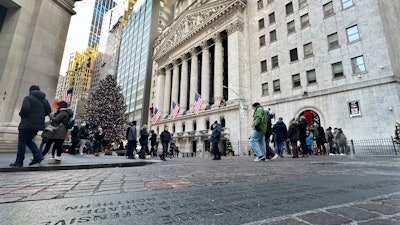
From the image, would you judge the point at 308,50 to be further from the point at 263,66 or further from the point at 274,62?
the point at 263,66

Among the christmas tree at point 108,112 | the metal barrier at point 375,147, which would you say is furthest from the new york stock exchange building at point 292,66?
the christmas tree at point 108,112

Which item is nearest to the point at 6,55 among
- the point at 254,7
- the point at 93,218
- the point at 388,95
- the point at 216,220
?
the point at 93,218

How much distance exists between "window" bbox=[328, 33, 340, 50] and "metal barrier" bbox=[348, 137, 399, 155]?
9.54 m

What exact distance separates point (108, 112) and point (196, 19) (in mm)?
23297

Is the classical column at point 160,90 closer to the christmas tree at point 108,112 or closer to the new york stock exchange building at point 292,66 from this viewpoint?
the new york stock exchange building at point 292,66

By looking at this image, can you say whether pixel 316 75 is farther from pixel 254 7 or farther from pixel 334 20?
pixel 254 7

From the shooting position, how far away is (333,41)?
20531mm

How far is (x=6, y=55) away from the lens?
945cm

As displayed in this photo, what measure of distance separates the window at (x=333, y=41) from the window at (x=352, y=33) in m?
0.97

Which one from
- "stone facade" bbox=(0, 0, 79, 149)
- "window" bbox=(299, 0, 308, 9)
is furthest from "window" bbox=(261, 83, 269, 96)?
"stone facade" bbox=(0, 0, 79, 149)

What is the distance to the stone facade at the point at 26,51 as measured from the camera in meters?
9.23

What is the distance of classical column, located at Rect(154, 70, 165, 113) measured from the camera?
43.5 meters

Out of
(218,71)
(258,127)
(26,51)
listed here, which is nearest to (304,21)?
(218,71)

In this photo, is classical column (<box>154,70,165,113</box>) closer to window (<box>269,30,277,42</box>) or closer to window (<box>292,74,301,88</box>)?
window (<box>269,30,277,42</box>)
